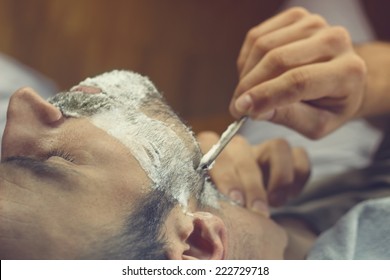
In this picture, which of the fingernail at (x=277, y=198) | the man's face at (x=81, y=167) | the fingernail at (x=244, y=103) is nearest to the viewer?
the man's face at (x=81, y=167)

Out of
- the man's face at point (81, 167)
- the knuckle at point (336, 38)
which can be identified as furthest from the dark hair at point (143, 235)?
the knuckle at point (336, 38)

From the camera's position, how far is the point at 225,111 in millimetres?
587

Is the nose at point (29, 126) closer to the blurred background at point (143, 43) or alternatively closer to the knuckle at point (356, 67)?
the blurred background at point (143, 43)

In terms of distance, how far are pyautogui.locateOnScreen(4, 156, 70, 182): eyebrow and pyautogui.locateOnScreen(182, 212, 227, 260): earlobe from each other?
11 centimetres

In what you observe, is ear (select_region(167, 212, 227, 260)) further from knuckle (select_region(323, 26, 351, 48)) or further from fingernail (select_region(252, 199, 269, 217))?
knuckle (select_region(323, 26, 351, 48))

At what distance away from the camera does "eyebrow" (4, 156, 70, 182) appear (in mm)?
443

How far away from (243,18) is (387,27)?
0.27 meters

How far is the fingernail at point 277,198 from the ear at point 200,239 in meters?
0.17

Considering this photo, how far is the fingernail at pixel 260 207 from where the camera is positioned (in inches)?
22.9

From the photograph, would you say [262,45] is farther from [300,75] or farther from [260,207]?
[260,207]

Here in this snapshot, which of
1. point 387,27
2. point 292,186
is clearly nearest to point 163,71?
point 292,186

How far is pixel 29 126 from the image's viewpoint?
0.46 meters

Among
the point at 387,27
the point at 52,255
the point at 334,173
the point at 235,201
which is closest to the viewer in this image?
the point at 52,255

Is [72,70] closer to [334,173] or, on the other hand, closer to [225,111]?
[225,111]
